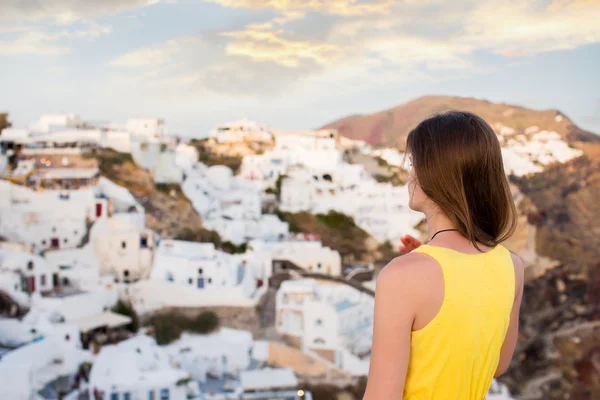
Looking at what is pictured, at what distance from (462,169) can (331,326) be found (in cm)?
882

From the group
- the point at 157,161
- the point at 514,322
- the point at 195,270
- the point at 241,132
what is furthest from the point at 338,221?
the point at 514,322

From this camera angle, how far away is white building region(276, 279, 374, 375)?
9148mm

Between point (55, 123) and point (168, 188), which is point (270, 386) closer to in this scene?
point (168, 188)

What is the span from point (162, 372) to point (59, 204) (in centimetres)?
539

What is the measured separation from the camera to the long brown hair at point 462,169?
2.68ft

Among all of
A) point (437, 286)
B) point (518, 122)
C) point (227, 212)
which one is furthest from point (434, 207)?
point (518, 122)

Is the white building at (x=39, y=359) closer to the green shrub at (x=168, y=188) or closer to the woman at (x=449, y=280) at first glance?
the woman at (x=449, y=280)

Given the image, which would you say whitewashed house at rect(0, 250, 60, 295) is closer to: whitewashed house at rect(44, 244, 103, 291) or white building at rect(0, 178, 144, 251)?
whitewashed house at rect(44, 244, 103, 291)

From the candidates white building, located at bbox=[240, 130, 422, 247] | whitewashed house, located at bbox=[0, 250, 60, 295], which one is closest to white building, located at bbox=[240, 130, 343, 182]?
white building, located at bbox=[240, 130, 422, 247]

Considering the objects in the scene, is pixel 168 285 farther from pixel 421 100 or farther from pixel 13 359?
pixel 421 100

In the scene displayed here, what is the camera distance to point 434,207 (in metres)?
0.86

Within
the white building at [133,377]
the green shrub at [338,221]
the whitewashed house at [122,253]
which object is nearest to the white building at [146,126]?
the green shrub at [338,221]

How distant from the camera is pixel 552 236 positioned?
2241 cm

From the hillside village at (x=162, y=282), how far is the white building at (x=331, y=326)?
0.02m
